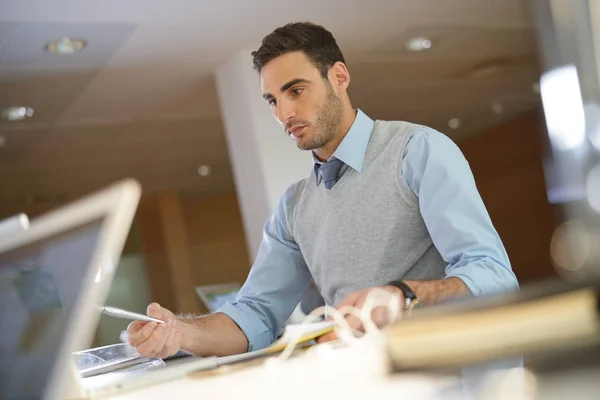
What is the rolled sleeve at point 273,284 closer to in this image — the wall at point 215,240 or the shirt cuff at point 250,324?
the shirt cuff at point 250,324

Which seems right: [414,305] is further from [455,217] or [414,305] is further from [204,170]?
[204,170]

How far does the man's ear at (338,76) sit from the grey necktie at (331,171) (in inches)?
8.4

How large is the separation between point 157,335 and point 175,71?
3.07 metres

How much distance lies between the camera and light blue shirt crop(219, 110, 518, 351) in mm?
1236

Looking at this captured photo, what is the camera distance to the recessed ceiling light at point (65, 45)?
3.44 metres

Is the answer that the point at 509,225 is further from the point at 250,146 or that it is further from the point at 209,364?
the point at 209,364

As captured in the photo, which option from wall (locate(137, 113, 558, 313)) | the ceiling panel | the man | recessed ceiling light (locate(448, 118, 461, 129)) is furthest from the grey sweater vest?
wall (locate(137, 113, 558, 313))

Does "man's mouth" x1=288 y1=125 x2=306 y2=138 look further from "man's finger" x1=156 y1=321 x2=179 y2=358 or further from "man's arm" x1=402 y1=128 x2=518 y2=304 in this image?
"man's finger" x1=156 y1=321 x2=179 y2=358

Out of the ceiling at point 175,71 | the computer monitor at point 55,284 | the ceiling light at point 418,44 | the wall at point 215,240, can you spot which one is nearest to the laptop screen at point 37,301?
the computer monitor at point 55,284

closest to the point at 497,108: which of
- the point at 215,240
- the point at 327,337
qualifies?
the point at 215,240

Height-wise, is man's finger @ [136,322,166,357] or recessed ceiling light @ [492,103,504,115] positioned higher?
recessed ceiling light @ [492,103,504,115]

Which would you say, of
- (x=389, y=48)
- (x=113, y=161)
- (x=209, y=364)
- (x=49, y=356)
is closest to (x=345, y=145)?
(x=209, y=364)

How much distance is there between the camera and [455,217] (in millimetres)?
1275

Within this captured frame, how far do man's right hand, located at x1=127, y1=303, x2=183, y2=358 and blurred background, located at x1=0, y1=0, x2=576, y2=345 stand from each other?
1.22m
